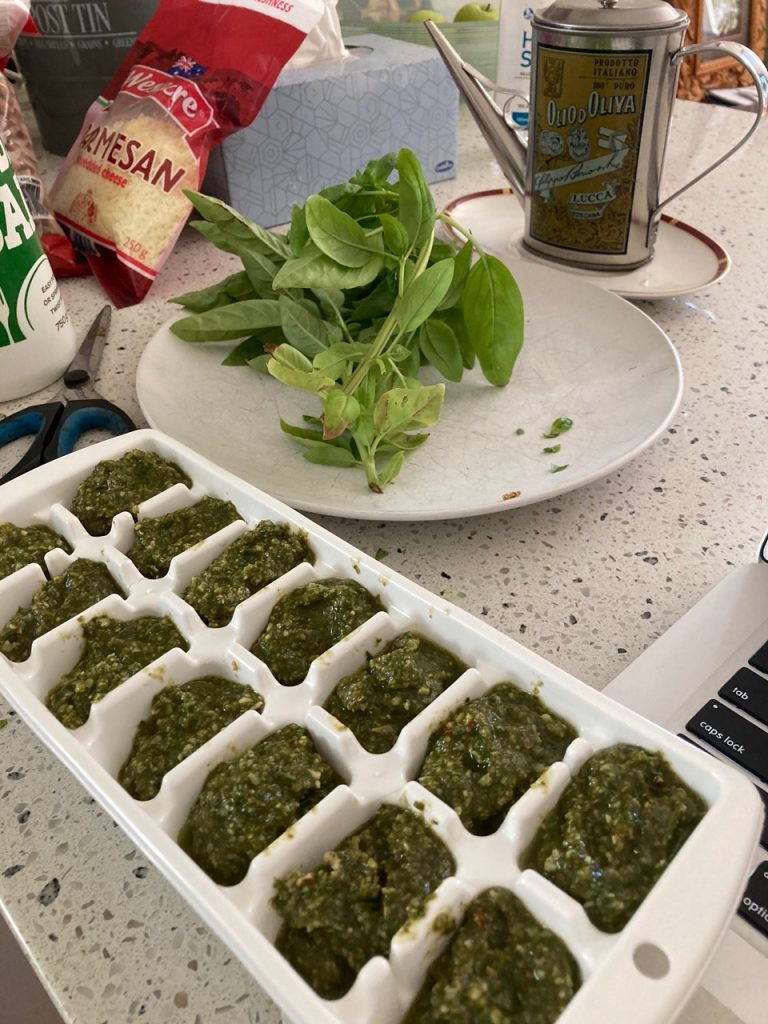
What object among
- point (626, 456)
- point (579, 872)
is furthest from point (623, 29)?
point (579, 872)

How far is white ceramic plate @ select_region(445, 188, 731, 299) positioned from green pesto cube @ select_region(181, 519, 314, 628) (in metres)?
0.52

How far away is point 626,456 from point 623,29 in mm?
437

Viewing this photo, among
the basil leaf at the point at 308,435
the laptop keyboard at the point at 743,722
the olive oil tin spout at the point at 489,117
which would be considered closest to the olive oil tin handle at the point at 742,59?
the olive oil tin spout at the point at 489,117

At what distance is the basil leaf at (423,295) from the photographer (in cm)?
64

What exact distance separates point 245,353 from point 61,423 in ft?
0.61

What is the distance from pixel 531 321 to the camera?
2.72 feet

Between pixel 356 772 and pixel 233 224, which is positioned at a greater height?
pixel 233 224

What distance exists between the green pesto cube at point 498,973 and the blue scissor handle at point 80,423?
0.51 meters

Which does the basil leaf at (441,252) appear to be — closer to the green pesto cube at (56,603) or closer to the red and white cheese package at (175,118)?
the red and white cheese package at (175,118)

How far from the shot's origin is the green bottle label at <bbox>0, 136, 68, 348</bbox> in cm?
68

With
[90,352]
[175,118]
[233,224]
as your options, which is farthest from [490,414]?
[175,118]

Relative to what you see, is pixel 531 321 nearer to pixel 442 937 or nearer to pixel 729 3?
pixel 442 937

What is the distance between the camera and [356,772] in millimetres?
387

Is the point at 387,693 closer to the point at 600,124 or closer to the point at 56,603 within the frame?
the point at 56,603
